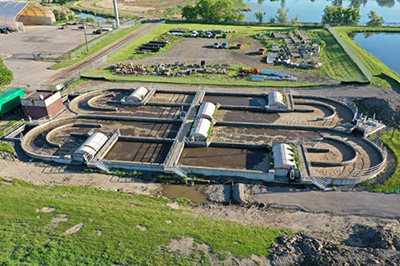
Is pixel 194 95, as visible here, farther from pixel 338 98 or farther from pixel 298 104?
pixel 338 98

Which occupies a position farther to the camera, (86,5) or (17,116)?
(86,5)

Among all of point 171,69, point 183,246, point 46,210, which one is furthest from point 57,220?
point 171,69

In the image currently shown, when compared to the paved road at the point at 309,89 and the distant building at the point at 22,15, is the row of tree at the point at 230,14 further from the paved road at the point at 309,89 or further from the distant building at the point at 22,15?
the paved road at the point at 309,89

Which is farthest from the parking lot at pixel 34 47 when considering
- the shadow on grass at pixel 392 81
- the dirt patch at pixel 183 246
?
the shadow on grass at pixel 392 81

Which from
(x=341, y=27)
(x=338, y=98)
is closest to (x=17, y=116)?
(x=338, y=98)

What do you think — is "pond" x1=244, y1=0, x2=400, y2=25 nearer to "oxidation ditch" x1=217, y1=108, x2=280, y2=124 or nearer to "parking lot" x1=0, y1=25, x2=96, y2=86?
"parking lot" x1=0, y1=25, x2=96, y2=86

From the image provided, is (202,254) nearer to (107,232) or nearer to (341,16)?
(107,232)

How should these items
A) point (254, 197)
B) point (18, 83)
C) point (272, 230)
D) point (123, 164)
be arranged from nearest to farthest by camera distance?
1. point (272, 230)
2. point (254, 197)
3. point (123, 164)
4. point (18, 83)
